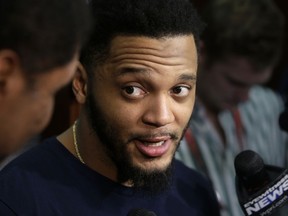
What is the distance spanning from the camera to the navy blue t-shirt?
1.39 m

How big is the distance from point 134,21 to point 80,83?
0.63 ft

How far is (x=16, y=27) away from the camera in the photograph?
0.97 meters

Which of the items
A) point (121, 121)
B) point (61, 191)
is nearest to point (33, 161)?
point (61, 191)

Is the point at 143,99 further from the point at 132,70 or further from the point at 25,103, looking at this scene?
the point at 25,103

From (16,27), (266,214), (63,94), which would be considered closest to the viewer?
(16,27)

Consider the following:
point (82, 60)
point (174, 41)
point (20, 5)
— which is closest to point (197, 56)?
point (174, 41)

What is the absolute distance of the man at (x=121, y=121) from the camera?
4.65 ft

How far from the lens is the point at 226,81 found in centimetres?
236

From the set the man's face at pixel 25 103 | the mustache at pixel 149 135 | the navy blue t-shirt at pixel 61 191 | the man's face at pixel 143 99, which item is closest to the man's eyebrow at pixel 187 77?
the man's face at pixel 143 99

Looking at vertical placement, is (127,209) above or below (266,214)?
below

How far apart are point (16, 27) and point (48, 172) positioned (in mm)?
547

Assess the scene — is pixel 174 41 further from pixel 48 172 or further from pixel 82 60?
pixel 48 172

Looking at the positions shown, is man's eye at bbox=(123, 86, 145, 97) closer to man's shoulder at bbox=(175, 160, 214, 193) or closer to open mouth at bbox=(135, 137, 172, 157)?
open mouth at bbox=(135, 137, 172, 157)

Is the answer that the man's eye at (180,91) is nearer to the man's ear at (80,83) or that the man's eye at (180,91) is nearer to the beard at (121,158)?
the beard at (121,158)
